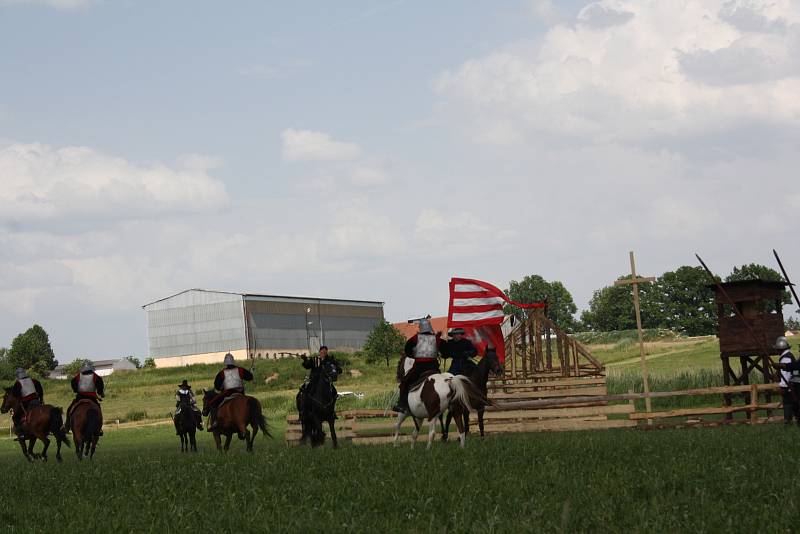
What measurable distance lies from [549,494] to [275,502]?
320 centimetres

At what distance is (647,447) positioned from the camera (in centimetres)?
1698

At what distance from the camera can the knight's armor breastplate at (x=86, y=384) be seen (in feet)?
88.8

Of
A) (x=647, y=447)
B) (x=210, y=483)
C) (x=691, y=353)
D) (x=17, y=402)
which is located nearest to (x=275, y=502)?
(x=210, y=483)

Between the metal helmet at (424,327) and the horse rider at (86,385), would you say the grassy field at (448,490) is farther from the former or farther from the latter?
the horse rider at (86,385)

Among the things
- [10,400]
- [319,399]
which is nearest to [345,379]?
[10,400]

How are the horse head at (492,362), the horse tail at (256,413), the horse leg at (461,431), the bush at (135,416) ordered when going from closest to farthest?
the horse leg at (461,431)
the horse head at (492,362)
the horse tail at (256,413)
the bush at (135,416)

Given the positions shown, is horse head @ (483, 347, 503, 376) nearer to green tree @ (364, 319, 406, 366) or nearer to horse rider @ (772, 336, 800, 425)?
horse rider @ (772, 336, 800, 425)

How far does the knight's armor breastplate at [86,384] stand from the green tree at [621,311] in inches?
5433

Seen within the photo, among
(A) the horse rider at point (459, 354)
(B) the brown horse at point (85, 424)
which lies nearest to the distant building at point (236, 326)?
(B) the brown horse at point (85, 424)

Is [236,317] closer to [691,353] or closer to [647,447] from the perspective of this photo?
[691,353]

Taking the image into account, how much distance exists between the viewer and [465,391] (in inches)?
867

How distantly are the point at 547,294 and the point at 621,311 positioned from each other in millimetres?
16639

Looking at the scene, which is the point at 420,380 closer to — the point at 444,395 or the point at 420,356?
the point at 420,356

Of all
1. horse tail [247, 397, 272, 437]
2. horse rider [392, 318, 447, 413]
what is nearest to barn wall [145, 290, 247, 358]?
horse tail [247, 397, 272, 437]
